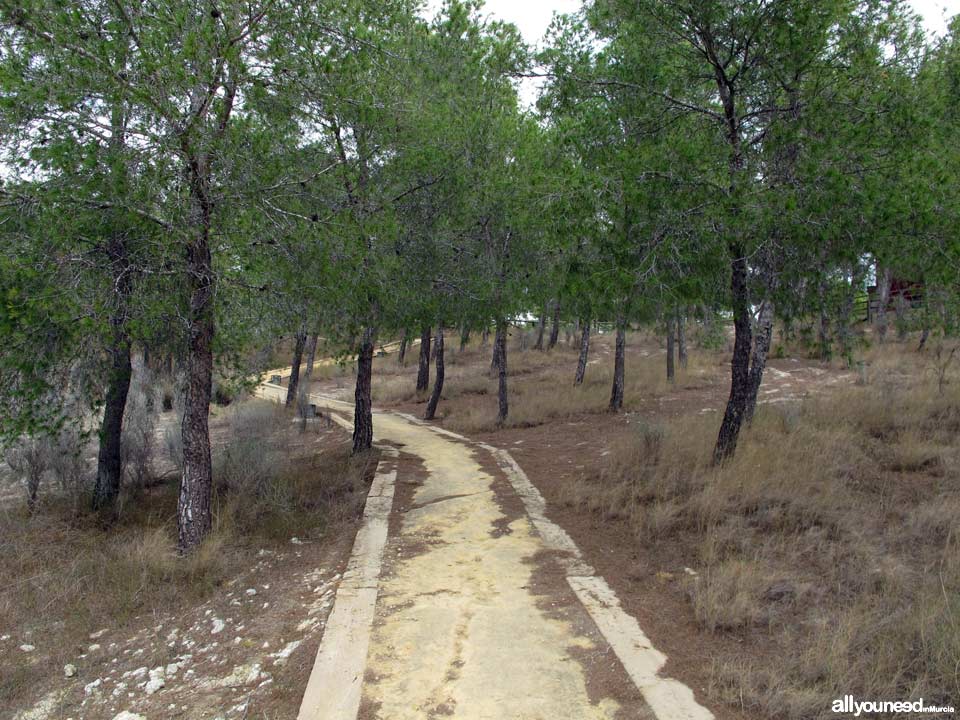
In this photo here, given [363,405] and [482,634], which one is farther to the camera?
[363,405]

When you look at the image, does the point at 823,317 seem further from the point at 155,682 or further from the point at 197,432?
the point at 155,682

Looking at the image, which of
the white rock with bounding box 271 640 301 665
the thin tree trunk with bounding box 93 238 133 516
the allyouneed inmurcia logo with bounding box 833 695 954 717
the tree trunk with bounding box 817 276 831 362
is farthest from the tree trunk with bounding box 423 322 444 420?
the allyouneed inmurcia logo with bounding box 833 695 954 717

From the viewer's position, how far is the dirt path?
371 centimetres

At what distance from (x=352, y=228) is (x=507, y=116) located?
8.51 metres

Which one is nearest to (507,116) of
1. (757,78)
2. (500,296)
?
(500,296)

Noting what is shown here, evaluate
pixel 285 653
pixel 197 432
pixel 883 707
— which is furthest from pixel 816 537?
pixel 197 432

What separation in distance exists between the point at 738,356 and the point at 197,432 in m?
6.76

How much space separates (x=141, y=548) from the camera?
6441mm

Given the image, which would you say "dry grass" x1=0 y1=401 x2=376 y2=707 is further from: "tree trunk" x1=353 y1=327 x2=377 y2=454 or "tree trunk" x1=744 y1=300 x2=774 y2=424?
"tree trunk" x1=744 y1=300 x2=774 y2=424

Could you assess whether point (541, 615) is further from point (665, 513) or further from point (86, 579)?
point (86, 579)

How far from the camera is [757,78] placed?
7723mm

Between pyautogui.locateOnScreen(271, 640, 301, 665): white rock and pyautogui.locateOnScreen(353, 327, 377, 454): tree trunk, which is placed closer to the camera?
pyautogui.locateOnScreen(271, 640, 301, 665): white rock

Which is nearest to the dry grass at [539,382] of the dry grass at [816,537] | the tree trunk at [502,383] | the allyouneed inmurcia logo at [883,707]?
the tree trunk at [502,383]

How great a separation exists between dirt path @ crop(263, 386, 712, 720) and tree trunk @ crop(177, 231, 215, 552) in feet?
6.01
